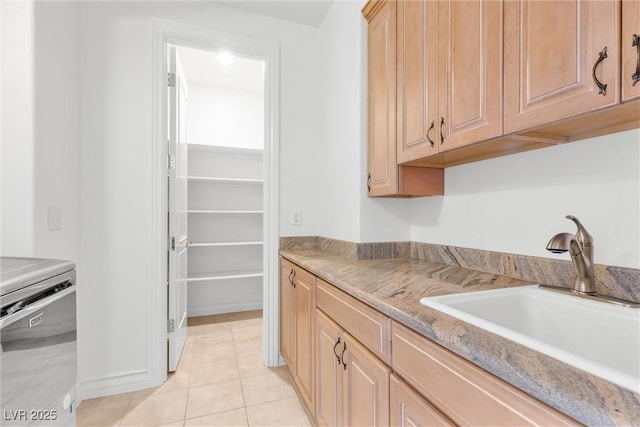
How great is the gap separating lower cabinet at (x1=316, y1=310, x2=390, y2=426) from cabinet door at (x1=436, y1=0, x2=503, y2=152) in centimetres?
89

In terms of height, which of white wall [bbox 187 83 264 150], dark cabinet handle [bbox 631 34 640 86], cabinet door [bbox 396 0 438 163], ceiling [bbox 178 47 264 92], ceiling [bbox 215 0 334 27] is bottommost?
dark cabinet handle [bbox 631 34 640 86]

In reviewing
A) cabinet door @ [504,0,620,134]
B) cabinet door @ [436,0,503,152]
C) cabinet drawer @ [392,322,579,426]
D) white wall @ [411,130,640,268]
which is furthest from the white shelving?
cabinet door @ [504,0,620,134]

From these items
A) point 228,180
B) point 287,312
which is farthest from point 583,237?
point 228,180

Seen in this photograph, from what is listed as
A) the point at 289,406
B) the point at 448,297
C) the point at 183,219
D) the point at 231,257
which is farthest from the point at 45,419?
the point at 231,257

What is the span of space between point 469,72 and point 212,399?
2.22m

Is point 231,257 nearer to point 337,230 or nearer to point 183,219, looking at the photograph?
point 183,219

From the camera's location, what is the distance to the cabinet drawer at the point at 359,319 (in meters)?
0.92

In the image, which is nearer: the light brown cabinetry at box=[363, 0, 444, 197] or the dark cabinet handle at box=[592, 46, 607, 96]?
the dark cabinet handle at box=[592, 46, 607, 96]

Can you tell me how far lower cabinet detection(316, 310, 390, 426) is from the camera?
0.94 m

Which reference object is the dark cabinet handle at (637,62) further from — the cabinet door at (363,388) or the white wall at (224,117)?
the white wall at (224,117)

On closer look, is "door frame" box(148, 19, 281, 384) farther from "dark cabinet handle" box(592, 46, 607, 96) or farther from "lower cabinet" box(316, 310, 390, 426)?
"dark cabinet handle" box(592, 46, 607, 96)

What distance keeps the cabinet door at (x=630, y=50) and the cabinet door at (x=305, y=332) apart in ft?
4.30

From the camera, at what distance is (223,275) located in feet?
10.6

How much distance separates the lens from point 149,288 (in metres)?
1.97
